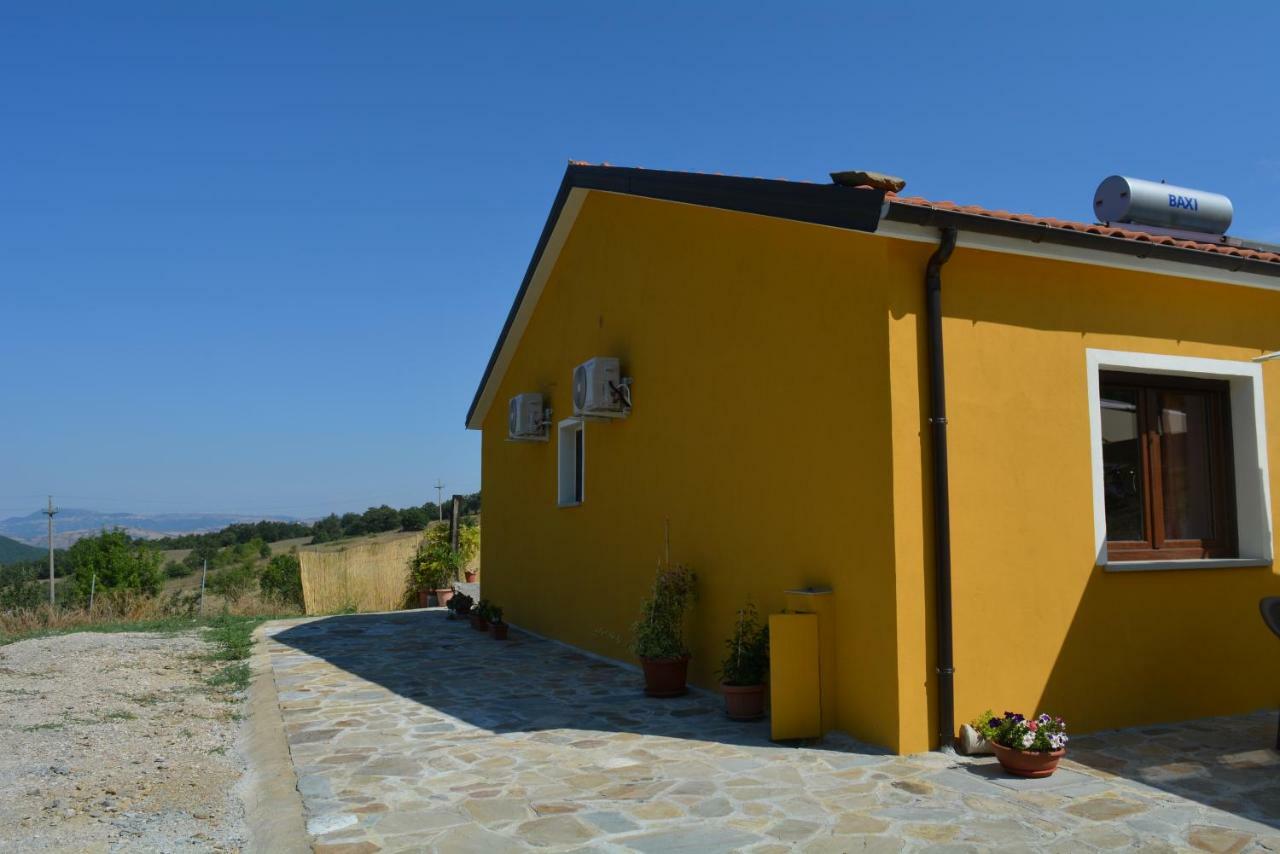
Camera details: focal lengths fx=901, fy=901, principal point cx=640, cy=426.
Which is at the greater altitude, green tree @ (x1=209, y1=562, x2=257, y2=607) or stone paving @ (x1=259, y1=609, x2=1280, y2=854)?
stone paving @ (x1=259, y1=609, x2=1280, y2=854)

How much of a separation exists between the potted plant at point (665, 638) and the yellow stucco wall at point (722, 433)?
0.81ft

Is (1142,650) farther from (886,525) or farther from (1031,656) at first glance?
(886,525)

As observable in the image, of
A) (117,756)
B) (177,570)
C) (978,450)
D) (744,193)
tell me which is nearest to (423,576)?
(117,756)

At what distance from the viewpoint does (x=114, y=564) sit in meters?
25.4

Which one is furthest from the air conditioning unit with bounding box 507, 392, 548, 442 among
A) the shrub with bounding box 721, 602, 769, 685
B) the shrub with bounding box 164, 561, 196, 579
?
the shrub with bounding box 164, 561, 196, 579

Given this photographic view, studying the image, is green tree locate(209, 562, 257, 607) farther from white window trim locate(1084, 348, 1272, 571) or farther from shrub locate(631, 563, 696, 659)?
white window trim locate(1084, 348, 1272, 571)

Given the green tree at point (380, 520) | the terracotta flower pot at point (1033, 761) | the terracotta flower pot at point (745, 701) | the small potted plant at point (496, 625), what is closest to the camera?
the terracotta flower pot at point (1033, 761)

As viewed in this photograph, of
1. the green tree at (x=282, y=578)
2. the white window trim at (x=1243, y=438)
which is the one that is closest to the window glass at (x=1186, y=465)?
the white window trim at (x=1243, y=438)

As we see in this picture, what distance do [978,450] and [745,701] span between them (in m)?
2.63

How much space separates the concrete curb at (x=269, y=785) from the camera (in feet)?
14.8

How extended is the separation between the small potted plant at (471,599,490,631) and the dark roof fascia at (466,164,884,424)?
5841 mm

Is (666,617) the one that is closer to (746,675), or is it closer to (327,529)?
(746,675)

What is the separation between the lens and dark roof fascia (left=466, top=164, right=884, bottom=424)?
577 cm

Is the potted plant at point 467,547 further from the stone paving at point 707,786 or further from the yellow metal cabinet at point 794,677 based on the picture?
the yellow metal cabinet at point 794,677
